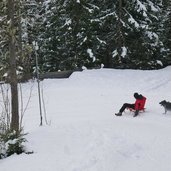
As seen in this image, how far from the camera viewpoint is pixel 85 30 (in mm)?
20312

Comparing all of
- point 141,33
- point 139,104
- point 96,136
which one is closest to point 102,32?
point 141,33

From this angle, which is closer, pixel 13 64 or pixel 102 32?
pixel 13 64

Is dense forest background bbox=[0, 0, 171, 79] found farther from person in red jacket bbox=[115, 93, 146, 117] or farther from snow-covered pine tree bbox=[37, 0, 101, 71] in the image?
person in red jacket bbox=[115, 93, 146, 117]

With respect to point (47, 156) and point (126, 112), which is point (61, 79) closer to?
point (126, 112)

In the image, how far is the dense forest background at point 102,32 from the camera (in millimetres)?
20234

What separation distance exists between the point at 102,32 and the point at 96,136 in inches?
533

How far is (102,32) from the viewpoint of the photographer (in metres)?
21.9

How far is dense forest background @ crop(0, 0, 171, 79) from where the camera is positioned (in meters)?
20.2

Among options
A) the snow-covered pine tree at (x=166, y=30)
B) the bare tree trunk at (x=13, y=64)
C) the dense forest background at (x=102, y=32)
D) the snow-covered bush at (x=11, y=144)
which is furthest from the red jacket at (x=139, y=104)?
the snow-covered pine tree at (x=166, y=30)

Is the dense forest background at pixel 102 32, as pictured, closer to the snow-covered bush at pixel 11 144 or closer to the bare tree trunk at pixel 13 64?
the bare tree trunk at pixel 13 64

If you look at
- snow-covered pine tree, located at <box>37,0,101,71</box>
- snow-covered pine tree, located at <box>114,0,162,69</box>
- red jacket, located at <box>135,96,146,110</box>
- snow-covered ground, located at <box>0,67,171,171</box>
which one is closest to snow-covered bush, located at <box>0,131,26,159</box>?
snow-covered ground, located at <box>0,67,171,171</box>

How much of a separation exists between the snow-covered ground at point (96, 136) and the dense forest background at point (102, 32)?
5362 mm

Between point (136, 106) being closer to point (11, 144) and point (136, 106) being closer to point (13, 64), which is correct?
point (13, 64)

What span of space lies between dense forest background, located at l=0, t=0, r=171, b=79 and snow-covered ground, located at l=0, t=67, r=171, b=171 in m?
5.36
